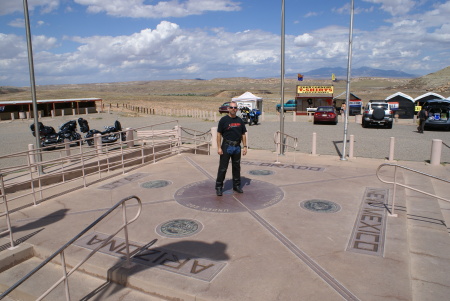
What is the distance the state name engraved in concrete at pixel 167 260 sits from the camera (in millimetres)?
4367

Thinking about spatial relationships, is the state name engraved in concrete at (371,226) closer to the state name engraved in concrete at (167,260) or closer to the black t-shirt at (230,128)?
the state name engraved in concrete at (167,260)

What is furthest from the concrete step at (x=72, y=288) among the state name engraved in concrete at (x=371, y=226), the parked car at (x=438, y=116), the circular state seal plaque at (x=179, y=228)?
the parked car at (x=438, y=116)

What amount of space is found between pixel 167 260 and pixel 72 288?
1.23 meters

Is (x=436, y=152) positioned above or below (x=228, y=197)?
above

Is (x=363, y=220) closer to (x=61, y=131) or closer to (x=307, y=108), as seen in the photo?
(x=61, y=131)

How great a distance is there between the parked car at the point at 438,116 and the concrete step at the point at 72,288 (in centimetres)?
2362

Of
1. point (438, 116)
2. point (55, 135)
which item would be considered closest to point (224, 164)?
point (55, 135)

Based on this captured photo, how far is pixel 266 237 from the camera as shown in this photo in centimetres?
536

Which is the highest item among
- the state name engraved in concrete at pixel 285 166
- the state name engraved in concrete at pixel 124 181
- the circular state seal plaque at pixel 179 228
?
the state name engraved in concrete at pixel 285 166

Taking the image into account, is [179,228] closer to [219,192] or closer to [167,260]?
[167,260]

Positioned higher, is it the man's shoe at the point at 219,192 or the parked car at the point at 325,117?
the parked car at the point at 325,117

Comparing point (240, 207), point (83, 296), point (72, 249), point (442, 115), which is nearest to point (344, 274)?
point (240, 207)

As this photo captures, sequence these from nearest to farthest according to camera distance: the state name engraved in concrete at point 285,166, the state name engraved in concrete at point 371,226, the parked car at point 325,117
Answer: the state name engraved in concrete at point 371,226 → the state name engraved in concrete at point 285,166 → the parked car at point 325,117

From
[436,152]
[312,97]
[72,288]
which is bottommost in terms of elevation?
[72,288]
